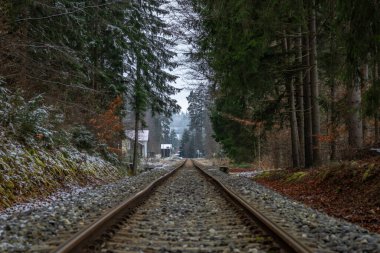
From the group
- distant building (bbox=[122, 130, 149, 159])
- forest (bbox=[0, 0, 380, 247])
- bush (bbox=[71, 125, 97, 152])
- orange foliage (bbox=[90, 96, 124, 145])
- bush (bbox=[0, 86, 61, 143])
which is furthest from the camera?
distant building (bbox=[122, 130, 149, 159])

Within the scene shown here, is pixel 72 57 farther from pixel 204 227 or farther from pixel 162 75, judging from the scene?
pixel 162 75

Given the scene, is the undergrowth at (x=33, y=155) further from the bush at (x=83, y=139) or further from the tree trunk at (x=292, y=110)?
the tree trunk at (x=292, y=110)

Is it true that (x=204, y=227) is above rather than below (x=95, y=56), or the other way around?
below

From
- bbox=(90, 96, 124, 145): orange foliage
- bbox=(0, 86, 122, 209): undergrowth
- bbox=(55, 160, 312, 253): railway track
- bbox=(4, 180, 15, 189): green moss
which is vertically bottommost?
bbox=(55, 160, 312, 253): railway track

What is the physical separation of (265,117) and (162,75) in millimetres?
14453

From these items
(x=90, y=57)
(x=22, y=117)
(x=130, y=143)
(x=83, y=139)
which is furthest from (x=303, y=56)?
(x=130, y=143)

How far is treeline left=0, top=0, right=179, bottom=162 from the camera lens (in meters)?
13.3

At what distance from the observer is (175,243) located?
475 centimetres

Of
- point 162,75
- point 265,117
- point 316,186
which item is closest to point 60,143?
point 265,117

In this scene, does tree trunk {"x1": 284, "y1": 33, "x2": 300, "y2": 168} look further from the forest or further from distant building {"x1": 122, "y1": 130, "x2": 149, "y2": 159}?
distant building {"x1": 122, "y1": 130, "x2": 149, "y2": 159}

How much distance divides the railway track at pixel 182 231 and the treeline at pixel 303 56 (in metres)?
3.34

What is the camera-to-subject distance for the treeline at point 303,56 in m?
7.17

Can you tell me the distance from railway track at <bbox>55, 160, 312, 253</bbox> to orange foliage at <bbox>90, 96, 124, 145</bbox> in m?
13.6

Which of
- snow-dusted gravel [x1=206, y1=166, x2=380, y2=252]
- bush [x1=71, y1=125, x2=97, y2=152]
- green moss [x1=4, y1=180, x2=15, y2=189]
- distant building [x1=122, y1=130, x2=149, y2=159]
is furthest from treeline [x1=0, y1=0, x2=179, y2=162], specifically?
snow-dusted gravel [x1=206, y1=166, x2=380, y2=252]
